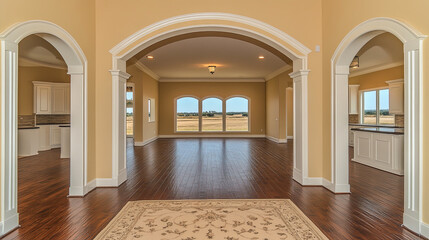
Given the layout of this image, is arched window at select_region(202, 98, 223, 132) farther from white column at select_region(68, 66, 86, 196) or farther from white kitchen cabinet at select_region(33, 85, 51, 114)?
white column at select_region(68, 66, 86, 196)

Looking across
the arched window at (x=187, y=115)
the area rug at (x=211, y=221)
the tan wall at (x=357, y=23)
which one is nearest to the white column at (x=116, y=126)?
the area rug at (x=211, y=221)

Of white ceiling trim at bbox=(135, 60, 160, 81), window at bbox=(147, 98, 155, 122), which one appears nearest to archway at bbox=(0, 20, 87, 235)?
white ceiling trim at bbox=(135, 60, 160, 81)

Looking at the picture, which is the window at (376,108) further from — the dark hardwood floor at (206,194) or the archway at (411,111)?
the archway at (411,111)

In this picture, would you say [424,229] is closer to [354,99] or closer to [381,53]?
[381,53]

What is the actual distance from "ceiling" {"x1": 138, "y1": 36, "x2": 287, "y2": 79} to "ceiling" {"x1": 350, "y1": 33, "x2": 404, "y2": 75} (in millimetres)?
2656

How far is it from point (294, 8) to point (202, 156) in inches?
186

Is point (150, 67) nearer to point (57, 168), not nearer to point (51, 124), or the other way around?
point (51, 124)

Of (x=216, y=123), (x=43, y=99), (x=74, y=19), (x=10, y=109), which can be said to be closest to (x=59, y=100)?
(x=43, y=99)

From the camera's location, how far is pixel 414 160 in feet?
8.96

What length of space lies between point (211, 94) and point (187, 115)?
1733 mm

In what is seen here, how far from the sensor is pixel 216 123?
14.4 metres

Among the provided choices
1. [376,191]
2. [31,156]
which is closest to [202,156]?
[376,191]

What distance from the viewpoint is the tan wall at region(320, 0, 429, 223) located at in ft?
8.59

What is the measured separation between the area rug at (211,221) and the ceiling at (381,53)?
4.57 m
